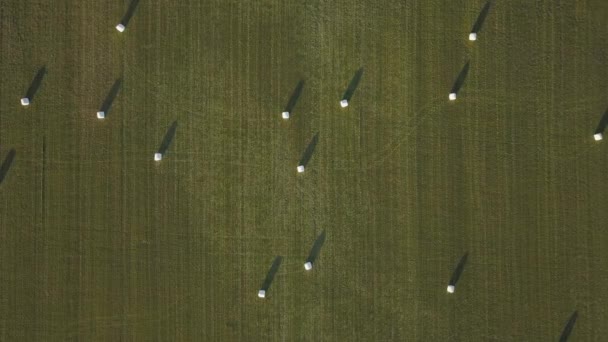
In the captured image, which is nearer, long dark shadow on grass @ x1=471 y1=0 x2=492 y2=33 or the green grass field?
the green grass field

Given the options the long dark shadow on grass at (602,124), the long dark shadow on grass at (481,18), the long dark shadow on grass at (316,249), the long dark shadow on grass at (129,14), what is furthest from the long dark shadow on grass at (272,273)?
the long dark shadow on grass at (602,124)

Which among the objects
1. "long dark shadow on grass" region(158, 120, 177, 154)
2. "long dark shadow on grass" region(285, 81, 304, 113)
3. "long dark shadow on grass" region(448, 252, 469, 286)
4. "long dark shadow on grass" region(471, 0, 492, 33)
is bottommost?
"long dark shadow on grass" region(448, 252, 469, 286)

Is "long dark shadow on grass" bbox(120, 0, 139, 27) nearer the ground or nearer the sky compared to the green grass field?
nearer the sky

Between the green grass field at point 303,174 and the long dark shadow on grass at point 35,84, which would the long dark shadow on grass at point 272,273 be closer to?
the green grass field at point 303,174

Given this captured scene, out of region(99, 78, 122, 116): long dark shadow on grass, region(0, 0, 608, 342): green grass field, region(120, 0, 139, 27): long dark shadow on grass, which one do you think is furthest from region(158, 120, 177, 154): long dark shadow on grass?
region(120, 0, 139, 27): long dark shadow on grass

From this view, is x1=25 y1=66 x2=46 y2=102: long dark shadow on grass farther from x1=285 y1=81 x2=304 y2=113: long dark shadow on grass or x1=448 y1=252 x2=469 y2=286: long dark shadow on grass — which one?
x1=448 y1=252 x2=469 y2=286: long dark shadow on grass

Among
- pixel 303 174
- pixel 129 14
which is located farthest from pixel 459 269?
pixel 129 14

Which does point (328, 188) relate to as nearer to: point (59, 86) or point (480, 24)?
point (480, 24)
